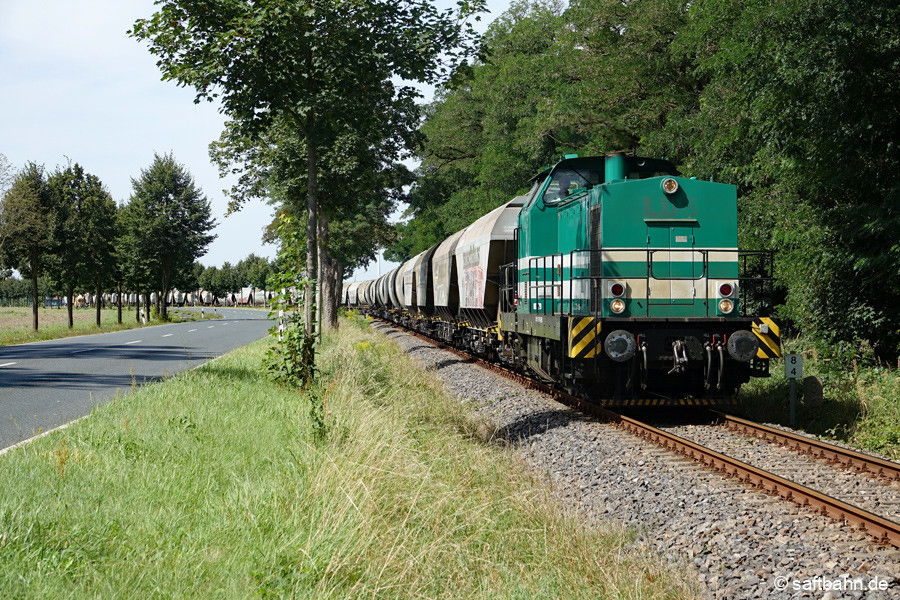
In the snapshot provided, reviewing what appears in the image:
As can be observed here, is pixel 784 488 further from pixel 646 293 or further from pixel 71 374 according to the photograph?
pixel 71 374

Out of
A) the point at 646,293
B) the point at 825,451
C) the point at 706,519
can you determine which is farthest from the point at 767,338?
the point at 706,519

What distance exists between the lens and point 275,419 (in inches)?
326

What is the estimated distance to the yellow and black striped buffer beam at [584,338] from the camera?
9281 mm

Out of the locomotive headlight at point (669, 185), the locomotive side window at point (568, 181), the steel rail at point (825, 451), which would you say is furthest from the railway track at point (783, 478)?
the locomotive side window at point (568, 181)

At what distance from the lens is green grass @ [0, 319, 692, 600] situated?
12.6 ft

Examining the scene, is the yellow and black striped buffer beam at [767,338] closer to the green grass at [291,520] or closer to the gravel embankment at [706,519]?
the gravel embankment at [706,519]

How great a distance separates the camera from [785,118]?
12406mm

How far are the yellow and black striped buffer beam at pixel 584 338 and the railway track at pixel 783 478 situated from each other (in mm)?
984

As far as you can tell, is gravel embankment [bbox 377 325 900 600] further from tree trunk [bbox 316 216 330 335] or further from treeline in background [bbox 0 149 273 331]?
treeline in background [bbox 0 149 273 331]

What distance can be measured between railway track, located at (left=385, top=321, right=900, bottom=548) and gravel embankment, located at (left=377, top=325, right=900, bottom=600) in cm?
13

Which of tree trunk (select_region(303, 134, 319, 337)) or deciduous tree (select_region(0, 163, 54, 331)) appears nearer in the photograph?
tree trunk (select_region(303, 134, 319, 337))

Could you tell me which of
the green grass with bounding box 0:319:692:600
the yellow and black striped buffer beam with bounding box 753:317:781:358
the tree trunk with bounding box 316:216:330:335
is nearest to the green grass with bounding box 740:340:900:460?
the yellow and black striped buffer beam with bounding box 753:317:781:358

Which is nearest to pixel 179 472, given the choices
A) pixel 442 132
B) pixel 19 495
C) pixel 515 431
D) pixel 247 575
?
pixel 19 495

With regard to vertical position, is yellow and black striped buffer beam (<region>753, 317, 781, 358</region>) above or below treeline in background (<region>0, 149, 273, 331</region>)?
below
